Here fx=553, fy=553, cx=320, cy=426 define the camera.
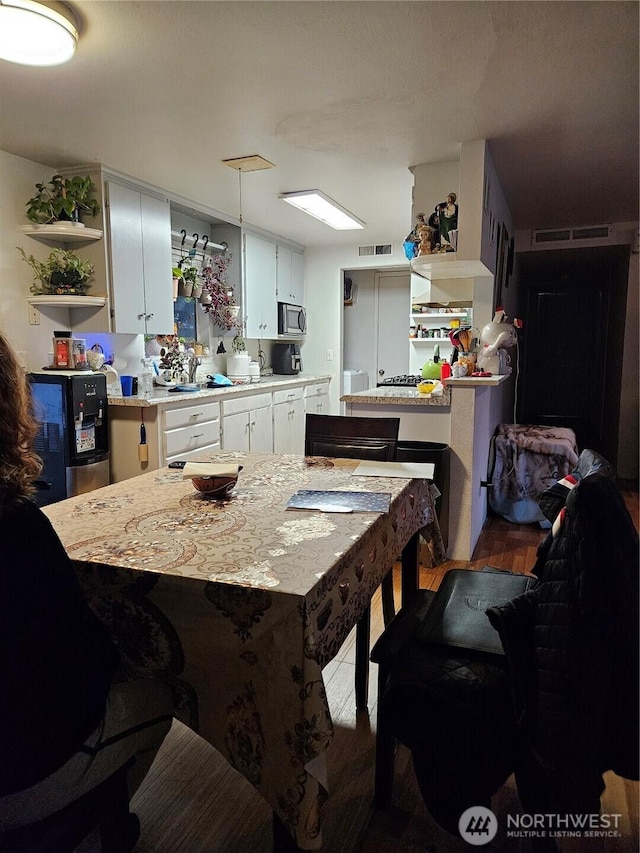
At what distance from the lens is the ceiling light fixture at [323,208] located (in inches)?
159

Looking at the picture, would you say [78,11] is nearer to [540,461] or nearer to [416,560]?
[416,560]

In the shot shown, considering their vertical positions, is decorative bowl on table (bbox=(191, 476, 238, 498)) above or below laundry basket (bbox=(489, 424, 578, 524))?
above

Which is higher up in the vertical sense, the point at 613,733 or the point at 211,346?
the point at 211,346

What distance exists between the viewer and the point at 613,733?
107cm

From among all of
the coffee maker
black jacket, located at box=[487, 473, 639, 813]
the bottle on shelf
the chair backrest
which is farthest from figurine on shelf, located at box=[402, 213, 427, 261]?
the coffee maker

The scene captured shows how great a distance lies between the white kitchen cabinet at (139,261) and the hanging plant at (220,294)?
2.50 ft

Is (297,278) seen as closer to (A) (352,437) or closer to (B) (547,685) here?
(A) (352,437)

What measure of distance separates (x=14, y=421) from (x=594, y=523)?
3.58 ft

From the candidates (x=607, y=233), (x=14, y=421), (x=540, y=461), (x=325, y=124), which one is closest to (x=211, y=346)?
(x=325, y=124)

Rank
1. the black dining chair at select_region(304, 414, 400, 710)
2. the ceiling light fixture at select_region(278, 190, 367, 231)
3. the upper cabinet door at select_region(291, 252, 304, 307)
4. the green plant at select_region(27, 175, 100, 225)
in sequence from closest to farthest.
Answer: the black dining chair at select_region(304, 414, 400, 710) → the green plant at select_region(27, 175, 100, 225) → the ceiling light fixture at select_region(278, 190, 367, 231) → the upper cabinet door at select_region(291, 252, 304, 307)

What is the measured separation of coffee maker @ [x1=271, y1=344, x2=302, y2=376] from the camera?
19.4ft

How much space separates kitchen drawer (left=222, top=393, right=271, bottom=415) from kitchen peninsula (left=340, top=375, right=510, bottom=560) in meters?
1.24

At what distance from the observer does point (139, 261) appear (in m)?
Result: 3.84

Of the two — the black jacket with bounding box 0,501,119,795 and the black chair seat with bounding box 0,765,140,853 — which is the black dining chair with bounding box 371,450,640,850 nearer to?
the black chair seat with bounding box 0,765,140,853
